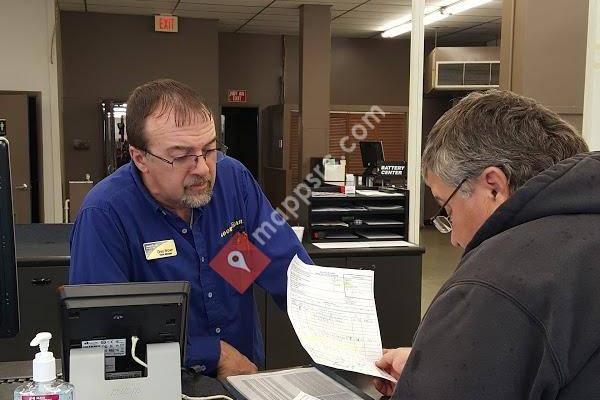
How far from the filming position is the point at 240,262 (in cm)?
172

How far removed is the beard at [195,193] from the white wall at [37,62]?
5.41 meters

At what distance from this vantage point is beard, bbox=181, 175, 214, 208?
1606 millimetres

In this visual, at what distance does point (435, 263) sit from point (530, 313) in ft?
21.6

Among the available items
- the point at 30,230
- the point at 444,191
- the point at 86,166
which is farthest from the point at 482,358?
the point at 86,166

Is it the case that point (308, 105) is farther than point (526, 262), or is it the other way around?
point (308, 105)

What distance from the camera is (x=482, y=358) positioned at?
0.76 metres

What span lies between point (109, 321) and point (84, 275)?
0.39 metres

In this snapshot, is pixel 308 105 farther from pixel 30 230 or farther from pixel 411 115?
pixel 30 230

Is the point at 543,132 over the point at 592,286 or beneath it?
over

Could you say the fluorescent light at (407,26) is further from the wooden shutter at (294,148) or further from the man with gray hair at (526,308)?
the man with gray hair at (526,308)

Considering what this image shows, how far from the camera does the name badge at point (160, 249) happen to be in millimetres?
1564

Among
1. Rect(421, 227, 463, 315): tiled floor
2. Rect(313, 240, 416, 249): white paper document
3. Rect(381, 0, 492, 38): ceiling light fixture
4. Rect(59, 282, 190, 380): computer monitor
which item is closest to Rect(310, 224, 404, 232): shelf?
Rect(313, 240, 416, 249): white paper document

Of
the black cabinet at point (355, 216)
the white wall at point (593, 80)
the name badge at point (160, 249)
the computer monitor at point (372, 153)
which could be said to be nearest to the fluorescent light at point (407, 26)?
the computer monitor at point (372, 153)

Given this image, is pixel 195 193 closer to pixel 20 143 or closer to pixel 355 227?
pixel 355 227
